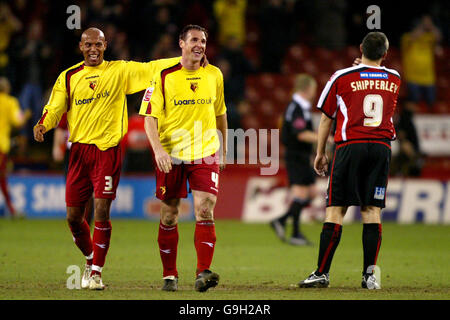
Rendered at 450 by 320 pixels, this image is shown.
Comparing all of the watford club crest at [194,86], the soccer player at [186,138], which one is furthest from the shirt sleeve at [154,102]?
the watford club crest at [194,86]

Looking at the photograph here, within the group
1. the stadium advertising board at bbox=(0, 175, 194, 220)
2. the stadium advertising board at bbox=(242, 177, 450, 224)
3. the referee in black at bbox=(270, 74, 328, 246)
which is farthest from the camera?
the stadium advertising board at bbox=(0, 175, 194, 220)

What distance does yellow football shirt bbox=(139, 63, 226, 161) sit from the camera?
7648 mm

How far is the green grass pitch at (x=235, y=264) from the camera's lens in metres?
7.45

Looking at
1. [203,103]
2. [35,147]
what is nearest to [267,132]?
[35,147]

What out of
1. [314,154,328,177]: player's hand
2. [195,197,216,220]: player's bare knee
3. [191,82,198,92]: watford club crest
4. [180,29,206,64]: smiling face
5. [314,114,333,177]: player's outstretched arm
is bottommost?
[195,197,216,220]: player's bare knee

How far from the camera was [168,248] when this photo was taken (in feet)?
25.5

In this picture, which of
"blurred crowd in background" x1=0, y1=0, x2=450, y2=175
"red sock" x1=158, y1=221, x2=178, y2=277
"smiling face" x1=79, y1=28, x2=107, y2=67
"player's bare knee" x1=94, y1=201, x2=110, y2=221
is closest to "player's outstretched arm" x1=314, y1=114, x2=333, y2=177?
"red sock" x1=158, y1=221, x2=178, y2=277

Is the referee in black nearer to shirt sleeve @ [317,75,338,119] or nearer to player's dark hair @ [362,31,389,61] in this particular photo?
shirt sleeve @ [317,75,338,119]

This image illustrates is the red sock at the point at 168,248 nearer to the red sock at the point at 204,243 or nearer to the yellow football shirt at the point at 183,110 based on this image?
the red sock at the point at 204,243

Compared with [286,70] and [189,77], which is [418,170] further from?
[189,77]

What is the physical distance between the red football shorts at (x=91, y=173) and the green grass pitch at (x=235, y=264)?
2.79ft

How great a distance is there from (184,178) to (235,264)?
2.58 m
